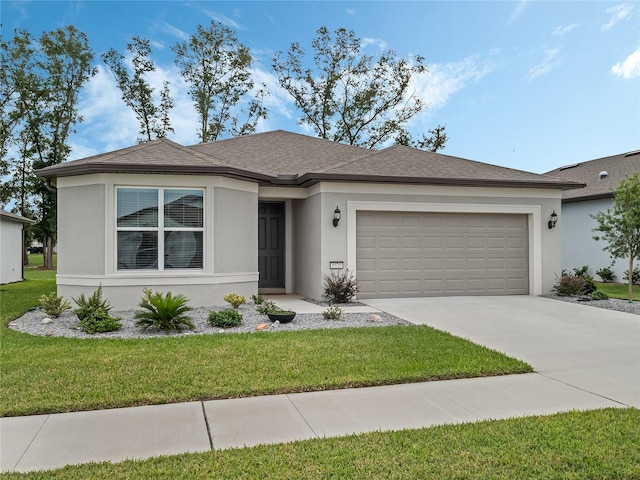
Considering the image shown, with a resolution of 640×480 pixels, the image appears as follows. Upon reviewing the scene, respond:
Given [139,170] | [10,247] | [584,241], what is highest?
[139,170]

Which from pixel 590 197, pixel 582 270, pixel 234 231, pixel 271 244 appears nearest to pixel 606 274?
pixel 582 270

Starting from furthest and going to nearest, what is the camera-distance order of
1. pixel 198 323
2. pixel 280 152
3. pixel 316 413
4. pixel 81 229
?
1. pixel 280 152
2. pixel 81 229
3. pixel 198 323
4. pixel 316 413

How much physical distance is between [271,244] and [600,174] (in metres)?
Result: 14.9

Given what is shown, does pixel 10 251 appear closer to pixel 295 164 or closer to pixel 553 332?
pixel 295 164

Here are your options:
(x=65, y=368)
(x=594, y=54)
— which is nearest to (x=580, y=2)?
(x=594, y=54)

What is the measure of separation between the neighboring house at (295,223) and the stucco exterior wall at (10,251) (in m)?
9.50

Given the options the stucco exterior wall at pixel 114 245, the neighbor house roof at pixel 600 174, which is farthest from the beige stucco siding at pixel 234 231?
the neighbor house roof at pixel 600 174

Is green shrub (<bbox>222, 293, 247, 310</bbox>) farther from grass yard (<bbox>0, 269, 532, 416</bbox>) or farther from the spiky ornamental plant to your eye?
the spiky ornamental plant

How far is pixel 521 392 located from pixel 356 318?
4.25 meters

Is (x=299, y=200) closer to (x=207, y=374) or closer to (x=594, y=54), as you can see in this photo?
(x=207, y=374)

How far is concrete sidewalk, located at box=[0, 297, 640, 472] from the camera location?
3451 mm

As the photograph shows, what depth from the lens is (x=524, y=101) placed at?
16.3 meters

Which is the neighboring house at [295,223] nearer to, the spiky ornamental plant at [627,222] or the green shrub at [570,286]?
the green shrub at [570,286]

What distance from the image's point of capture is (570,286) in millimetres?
11984
